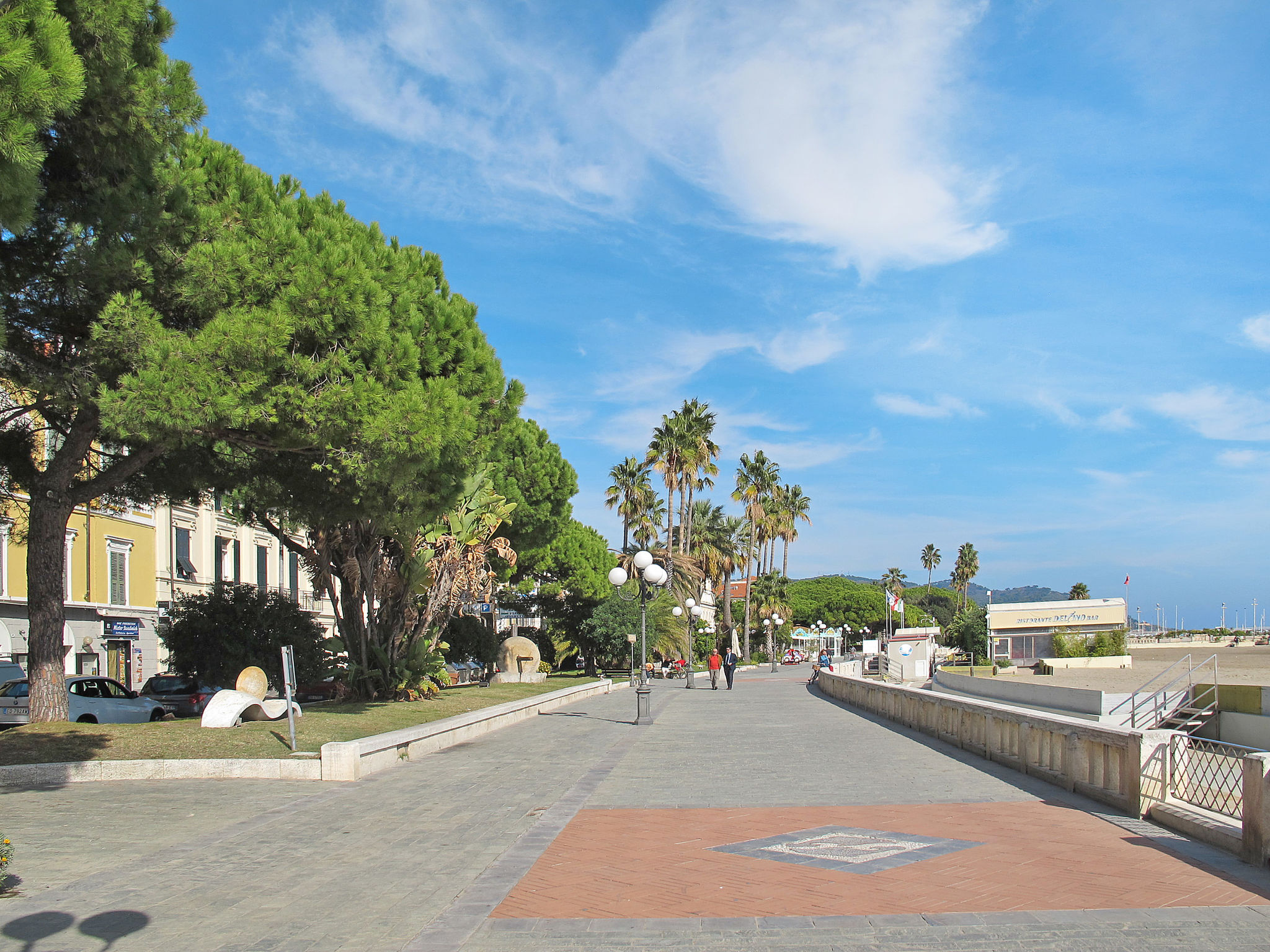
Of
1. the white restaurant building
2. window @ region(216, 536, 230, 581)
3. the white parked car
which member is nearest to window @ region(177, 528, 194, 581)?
window @ region(216, 536, 230, 581)

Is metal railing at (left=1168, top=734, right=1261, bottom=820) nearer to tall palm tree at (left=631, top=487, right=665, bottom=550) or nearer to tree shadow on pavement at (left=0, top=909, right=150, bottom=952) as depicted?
tree shadow on pavement at (left=0, top=909, right=150, bottom=952)

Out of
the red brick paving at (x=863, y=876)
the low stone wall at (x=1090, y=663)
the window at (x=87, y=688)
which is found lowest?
the low stone wall at (x=1090, y=663)

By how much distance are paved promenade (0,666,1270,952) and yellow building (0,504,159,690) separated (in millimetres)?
24038

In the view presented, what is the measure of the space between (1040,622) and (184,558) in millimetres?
61828

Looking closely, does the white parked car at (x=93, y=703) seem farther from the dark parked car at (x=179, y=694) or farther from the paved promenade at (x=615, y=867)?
the paved promenade at (x=615, y=867)

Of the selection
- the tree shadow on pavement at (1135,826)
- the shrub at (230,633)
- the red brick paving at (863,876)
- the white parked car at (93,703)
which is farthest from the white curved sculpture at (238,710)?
the tree shadow on pavement at (1135,826)

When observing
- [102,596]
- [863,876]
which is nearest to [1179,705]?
[863,876]

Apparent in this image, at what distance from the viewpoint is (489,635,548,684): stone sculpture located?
119 feet

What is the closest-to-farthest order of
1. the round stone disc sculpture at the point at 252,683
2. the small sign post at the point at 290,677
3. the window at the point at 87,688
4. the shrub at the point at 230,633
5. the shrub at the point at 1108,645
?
the small sign post at the point at 290,677 → the round stone disc sculpture at the point at 252,683 → the window at the point at 87,688 → the shrub at the point at 230,633 → the shrub at the point at 1108,645

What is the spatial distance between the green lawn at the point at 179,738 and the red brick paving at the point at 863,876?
6.39m

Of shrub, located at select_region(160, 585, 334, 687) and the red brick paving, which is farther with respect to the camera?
shrub, located at select_region(160, 585, 334, 687)

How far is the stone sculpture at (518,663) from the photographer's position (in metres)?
36.2

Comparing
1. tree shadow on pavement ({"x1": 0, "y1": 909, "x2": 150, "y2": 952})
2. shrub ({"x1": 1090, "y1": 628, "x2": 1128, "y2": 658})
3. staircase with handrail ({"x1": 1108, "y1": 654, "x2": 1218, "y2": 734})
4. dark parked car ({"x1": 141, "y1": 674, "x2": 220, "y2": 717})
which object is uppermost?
tree shadow on pavement ({"x1": 0, "y1": 909, "x2": 150, "y2": 952})

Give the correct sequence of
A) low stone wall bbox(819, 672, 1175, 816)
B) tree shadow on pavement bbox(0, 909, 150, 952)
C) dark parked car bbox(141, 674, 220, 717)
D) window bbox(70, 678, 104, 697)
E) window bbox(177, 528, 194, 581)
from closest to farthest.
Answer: tree shadow on pavement bbox(0, 909, 150, 952) < low stone wall bbox(819, 672, 1175, 816) < window bbox(70, 678, 104, 697) < dark parked car bbox(141, 674, 220, 717) < window bbox(177, 528, 194, 581)
